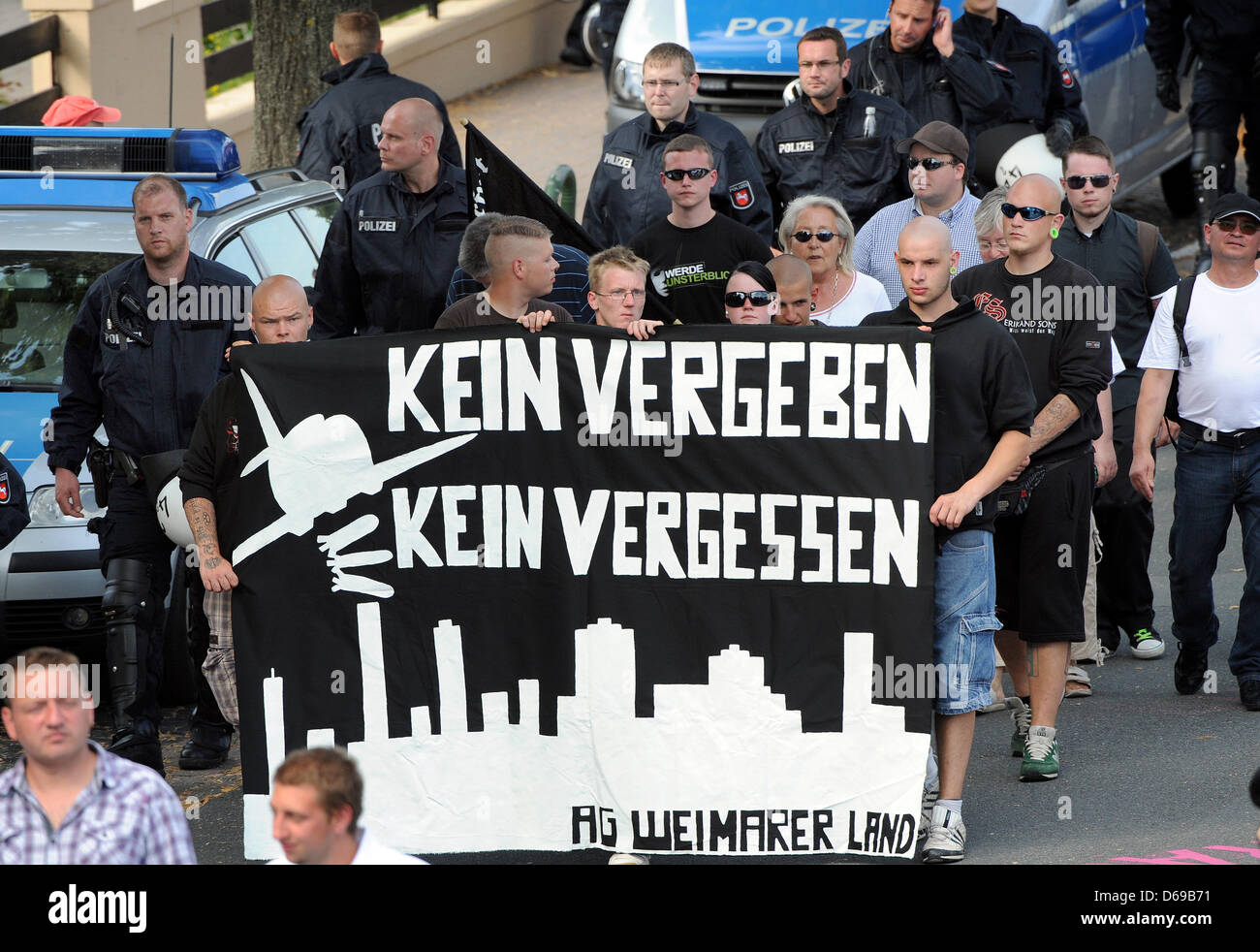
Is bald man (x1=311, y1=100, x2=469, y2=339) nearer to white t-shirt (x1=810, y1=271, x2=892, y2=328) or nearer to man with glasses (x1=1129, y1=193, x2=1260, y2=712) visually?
white t-shirt (x1=810, y1=271, x2=892, y2=328)

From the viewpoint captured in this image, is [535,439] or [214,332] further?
[214,332]

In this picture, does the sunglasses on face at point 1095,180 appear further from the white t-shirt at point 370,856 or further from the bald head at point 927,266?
the white t-shirt at point 370,856

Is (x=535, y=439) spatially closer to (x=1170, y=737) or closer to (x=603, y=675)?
(x=603, y=675)

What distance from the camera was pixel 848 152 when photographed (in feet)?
31.7

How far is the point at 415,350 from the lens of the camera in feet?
21.0

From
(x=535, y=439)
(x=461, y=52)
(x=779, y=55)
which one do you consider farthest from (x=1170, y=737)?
(x=461, y=52)

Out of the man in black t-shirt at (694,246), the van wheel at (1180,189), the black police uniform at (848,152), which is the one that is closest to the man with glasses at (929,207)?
the man in black t-shirt at (694,246)

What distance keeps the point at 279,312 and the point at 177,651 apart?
2009 millimetres

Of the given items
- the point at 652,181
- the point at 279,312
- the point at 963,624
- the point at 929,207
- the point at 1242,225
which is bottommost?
the point at 963,624

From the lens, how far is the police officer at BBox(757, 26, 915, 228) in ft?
31.3

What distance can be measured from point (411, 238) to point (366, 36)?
311 centimetres

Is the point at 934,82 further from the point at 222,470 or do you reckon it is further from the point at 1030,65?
the point at 222,470

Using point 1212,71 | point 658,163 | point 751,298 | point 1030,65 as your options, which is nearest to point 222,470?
point 751,298

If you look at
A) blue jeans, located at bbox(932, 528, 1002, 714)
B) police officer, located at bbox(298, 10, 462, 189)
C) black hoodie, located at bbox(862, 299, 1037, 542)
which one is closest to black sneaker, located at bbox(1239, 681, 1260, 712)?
blue jeans, located at bbox(932, 528, 1002, 714)
